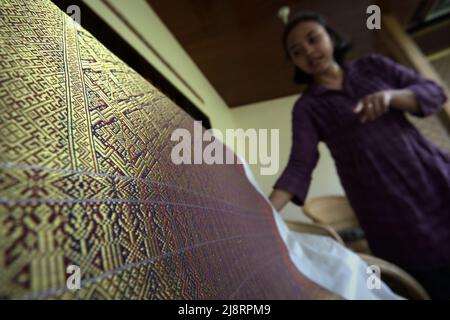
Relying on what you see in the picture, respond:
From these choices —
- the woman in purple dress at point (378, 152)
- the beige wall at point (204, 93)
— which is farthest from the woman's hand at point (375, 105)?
the beige wall at point (204, 93)

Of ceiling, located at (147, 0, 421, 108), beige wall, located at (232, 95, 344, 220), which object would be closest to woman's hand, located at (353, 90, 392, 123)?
ceiling, located at (147, 0, 421, 108)

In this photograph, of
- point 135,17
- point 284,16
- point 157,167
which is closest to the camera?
point 157,167

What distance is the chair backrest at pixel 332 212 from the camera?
1.77 meters

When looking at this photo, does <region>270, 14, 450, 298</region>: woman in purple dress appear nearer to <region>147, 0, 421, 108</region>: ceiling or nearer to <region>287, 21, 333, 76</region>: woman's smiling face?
<region>287, 21, 333, 76</region>: woman's smiling face

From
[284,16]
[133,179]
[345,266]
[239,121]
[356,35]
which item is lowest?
[345,266]

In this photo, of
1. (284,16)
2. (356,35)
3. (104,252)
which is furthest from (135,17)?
(356,35)

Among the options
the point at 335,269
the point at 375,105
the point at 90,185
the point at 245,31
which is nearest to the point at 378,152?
the point at 375,105

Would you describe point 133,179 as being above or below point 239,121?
below

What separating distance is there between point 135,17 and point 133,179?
1180 millimetres

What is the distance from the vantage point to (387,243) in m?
0.66

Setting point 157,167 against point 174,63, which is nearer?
point 157,167

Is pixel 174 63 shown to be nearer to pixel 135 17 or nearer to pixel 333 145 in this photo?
pixel 135 17

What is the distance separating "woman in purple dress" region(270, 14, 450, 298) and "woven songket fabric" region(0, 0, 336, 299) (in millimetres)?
507

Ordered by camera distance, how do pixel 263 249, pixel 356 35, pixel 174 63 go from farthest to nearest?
pixel 356 35, pixel 174 63, pixel 263 249
